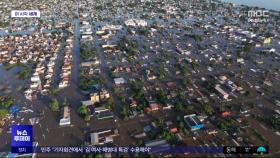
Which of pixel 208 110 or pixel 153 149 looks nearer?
pixel 153 149

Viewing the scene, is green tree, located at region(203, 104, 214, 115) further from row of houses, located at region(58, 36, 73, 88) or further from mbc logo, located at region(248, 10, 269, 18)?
mbc logo, located at region(248, 10, 269, 18)

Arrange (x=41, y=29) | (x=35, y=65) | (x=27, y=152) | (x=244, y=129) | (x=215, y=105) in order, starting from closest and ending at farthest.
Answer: (x=27, y=152) → (x=244, y=129) → (x=215, y=105) → (x=35, y=65) → (x=41, y=29)

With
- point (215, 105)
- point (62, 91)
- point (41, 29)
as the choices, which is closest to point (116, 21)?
point (41, 29)

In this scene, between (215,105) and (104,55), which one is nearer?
(215,105)

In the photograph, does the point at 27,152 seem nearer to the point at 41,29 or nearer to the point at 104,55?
the point at 104,55
